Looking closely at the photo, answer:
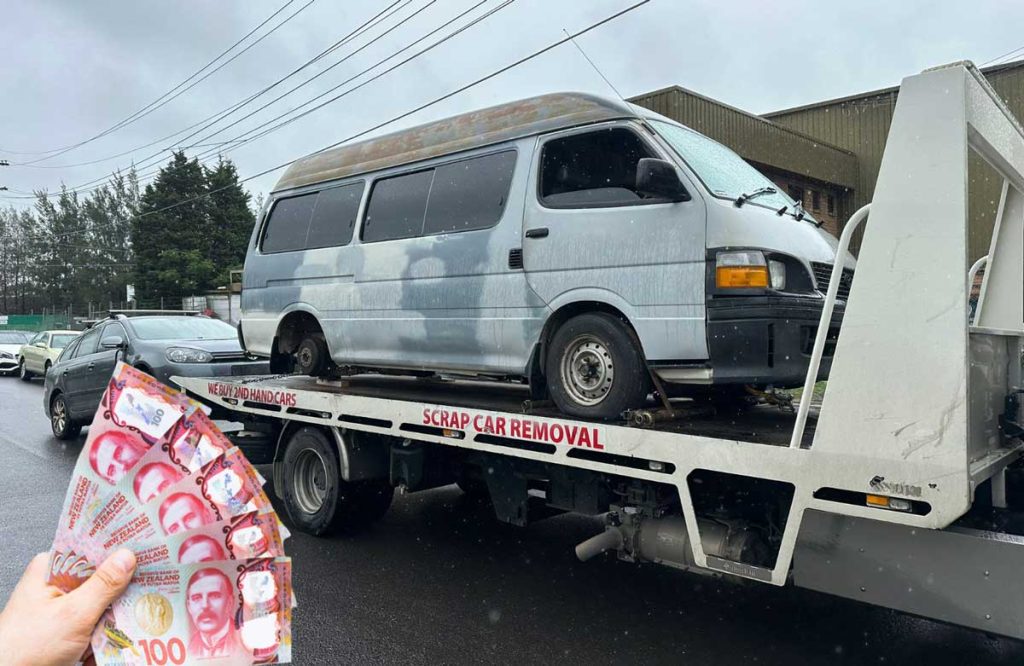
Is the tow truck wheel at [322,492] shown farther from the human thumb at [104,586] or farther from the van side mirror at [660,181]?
the human thumb at [104,586]

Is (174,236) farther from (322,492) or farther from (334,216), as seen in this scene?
(322,492)

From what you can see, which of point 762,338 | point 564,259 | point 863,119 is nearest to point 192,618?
point 762,338

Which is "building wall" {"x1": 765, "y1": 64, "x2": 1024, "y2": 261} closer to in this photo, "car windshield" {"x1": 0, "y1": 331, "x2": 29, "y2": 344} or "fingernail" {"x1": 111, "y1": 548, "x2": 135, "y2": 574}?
"fingernail" {"x1": 111, "y1": 548, "x2": 135, "y2": 574}

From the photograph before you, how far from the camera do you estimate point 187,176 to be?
45531 millimetres

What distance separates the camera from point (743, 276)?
13.3 feet

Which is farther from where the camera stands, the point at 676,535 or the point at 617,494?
the point at 617,494

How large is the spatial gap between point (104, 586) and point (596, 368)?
353 cm

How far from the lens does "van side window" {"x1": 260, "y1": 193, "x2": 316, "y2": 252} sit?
6.88m

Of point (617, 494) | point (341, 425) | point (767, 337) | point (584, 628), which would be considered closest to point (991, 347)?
point (767, 337)

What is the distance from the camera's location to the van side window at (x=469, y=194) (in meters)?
5.23

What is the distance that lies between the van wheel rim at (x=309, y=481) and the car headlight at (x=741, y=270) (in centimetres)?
367

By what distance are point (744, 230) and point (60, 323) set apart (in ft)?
169

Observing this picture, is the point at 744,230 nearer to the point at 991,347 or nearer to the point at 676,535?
the point at 991,347

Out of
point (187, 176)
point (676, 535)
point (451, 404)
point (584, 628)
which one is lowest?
point (584, 628)
